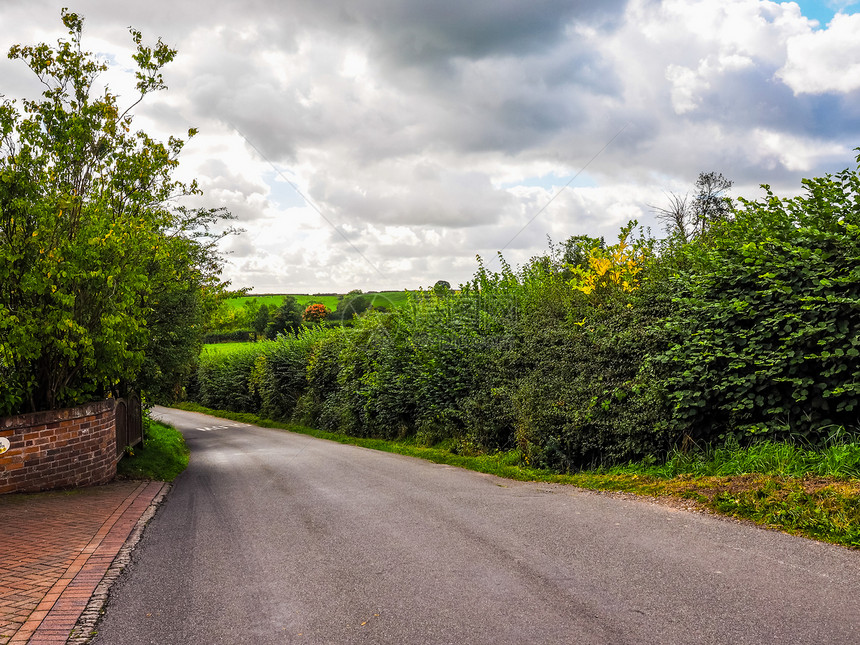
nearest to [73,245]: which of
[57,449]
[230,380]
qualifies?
[57,449]

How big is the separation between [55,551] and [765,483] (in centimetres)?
812

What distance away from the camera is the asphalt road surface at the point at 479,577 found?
4297 millimetres

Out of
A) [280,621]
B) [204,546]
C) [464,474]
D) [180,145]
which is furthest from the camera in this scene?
[180,145]

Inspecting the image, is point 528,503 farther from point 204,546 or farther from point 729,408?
point 204,546

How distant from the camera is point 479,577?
17.6ft

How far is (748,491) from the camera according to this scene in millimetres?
7082

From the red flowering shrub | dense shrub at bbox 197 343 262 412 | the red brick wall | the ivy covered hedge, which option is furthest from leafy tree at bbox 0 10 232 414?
the red flowering shrub

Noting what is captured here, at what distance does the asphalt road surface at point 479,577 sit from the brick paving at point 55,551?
363 mm

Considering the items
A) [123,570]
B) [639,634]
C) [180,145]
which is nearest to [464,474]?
[123,570]

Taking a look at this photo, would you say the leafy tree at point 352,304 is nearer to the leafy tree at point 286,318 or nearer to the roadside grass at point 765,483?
the leafy tree at point 286,318

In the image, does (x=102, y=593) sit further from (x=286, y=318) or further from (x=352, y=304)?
(x=286, y=318)

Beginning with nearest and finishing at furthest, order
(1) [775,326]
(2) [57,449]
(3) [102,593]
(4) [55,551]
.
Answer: (3) [102,593] < (4) [55,551] < (1) [775,326] < (2) [57,449]

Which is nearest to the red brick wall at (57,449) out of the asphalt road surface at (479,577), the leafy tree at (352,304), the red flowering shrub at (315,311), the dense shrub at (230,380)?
the asphalt road surface at (479,577)

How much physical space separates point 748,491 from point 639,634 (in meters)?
3.77
